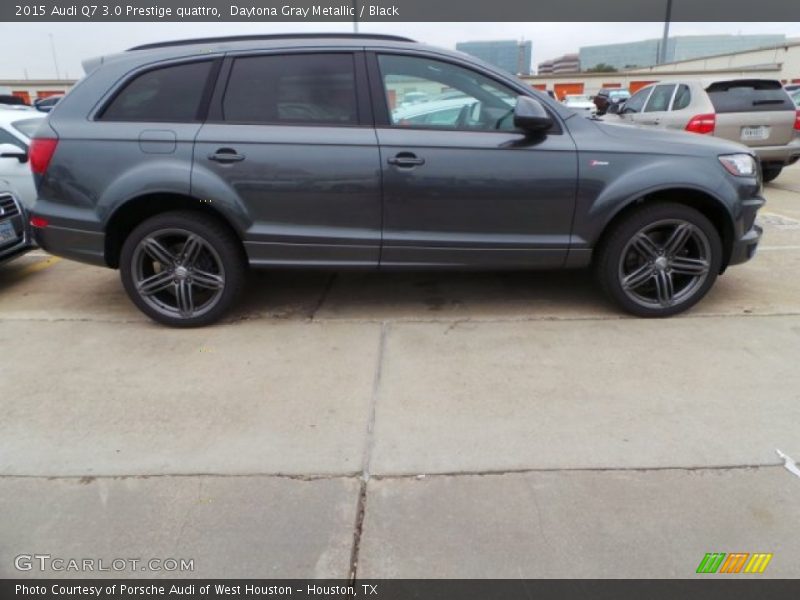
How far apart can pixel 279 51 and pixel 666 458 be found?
10.8 feet

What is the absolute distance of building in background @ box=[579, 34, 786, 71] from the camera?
175ft

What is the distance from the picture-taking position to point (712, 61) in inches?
1626

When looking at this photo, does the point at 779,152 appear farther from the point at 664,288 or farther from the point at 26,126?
the point at 26,126

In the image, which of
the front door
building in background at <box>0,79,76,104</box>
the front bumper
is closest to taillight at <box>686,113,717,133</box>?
the front bumper

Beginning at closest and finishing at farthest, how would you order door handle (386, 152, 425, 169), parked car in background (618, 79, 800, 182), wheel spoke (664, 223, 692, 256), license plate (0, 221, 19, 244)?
door handle (386, 152, 425, 169), wheel spoke (664, 223, 692, 256), license plate (0, 221, 19, 244), parked car in background (618, 79, 800, 182)

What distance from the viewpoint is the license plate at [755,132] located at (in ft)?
27.0

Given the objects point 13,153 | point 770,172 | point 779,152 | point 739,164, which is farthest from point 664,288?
point 770,172

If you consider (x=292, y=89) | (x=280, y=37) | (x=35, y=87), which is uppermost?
(x=280, y=37)

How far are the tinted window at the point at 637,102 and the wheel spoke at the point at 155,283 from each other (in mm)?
8331

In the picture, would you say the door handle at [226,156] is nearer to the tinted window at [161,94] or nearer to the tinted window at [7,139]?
the tinted window at [161,94]

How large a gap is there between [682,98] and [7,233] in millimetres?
8559

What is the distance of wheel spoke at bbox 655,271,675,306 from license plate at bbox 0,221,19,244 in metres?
5.17

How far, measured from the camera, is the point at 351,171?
3.78 m

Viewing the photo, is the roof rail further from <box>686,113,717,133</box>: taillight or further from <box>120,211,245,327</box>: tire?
<box>686,113,717,133</box>: taillight
